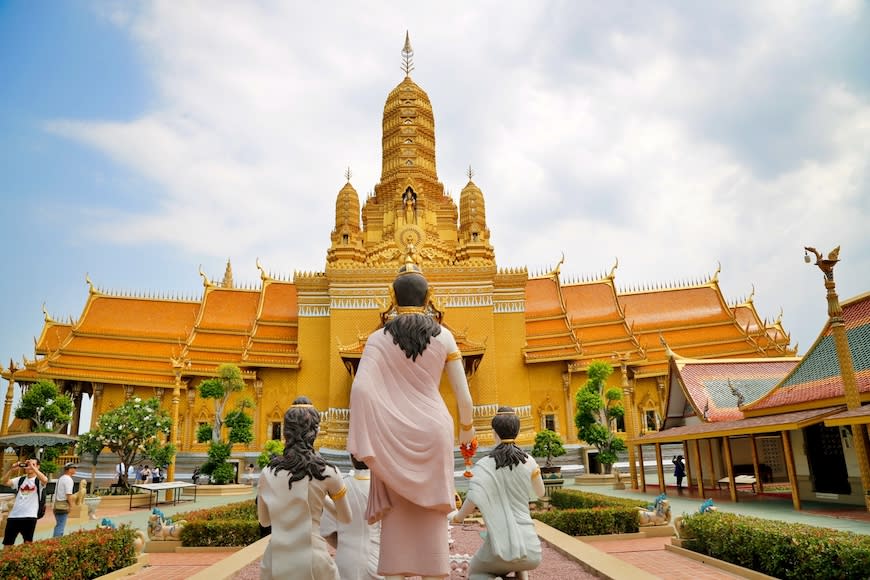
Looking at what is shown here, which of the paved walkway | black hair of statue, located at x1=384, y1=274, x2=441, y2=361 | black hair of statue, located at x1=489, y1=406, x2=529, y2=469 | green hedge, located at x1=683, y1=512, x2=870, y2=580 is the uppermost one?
black hair of statue, located at x1=384, y1=274, x2=441, y2=361

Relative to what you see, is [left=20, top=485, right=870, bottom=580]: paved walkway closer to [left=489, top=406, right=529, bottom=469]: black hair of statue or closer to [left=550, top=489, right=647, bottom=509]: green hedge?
[left=550, top=489, right=647, bottom=509]: green hedge

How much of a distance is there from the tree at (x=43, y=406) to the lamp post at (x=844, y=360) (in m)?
23.1

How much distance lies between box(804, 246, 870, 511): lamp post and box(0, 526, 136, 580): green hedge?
10.4 meters

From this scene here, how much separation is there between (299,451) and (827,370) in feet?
38.0

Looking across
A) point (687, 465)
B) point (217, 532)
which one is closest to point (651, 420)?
point (687, 465)

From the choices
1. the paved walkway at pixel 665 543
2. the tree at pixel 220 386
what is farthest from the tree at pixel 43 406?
the paved walkway at pixel 665 543

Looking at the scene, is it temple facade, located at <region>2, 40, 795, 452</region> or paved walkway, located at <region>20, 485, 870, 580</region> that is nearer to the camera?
paved walkway, located at <region>20, 485, 870, 580</region>

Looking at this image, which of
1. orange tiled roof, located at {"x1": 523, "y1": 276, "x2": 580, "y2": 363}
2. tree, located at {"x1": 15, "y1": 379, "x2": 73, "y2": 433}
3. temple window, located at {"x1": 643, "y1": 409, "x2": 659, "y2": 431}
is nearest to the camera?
tree, located at {"x1": 15, "y1": 379, "x2": 73, "y2": 433}

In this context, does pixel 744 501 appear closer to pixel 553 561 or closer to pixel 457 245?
pixel 553 561


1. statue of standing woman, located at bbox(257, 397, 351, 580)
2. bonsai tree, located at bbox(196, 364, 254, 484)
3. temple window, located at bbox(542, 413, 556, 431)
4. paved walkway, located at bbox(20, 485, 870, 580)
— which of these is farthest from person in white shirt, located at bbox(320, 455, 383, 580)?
temple window, located at bbox(542, 413, 556, 431)

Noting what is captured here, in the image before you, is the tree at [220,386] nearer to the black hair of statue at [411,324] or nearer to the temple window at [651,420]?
the black hair of statue at [411,324]

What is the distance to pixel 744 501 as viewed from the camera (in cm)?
1230

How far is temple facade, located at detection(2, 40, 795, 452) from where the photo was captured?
2484 centimetres

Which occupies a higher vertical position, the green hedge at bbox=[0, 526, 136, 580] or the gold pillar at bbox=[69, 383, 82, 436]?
the gold pillar at bbox=[69, 383, 82, 436]
